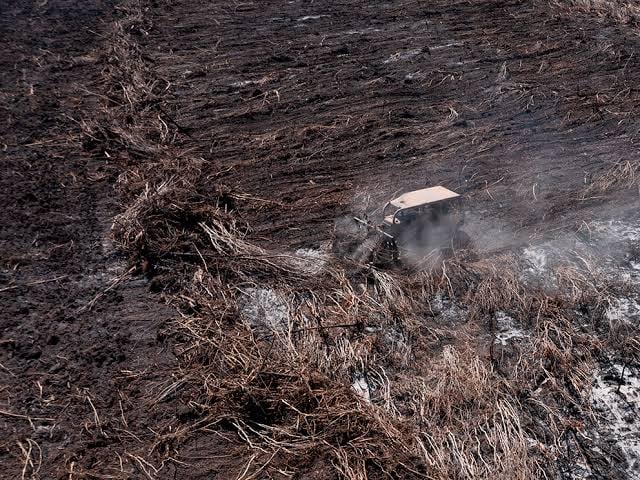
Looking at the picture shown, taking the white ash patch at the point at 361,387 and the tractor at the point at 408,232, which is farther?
the tractor at the point at 408,232

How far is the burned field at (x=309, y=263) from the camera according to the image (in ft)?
23.7

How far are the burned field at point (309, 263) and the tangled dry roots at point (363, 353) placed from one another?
0.03 meters

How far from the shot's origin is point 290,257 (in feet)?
31.7

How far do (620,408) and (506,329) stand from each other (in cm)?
166

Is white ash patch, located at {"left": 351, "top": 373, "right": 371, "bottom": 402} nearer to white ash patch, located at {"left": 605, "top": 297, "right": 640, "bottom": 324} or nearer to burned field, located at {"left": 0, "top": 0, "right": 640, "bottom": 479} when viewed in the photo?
burned field, located at {"left": 0, "top": 0, "right": 640, "bottom": 479}

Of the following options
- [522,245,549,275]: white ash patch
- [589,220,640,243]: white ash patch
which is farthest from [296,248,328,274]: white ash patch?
[589,220,640,243]: white ash patch

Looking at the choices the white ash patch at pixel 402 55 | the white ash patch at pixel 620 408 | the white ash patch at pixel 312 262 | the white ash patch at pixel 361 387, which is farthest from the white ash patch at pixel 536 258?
the white ash patch at pixel 402 55

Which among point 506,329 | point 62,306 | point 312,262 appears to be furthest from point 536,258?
point 62,306

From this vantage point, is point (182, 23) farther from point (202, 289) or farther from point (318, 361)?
point (318, 361)

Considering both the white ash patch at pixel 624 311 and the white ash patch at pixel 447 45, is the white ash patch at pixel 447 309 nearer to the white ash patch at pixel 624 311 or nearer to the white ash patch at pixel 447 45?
the white ash patch at pixel 624 311

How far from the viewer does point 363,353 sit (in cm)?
821

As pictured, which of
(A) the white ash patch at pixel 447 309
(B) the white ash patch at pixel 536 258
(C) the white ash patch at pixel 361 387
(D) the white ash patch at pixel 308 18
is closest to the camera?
(C) the white ash patch at pixel 361 387

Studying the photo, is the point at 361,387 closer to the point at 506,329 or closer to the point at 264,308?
the point at 264,308

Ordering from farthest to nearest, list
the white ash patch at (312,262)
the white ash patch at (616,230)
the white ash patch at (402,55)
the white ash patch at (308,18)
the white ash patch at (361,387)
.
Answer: the white ash patch at (308,18)
the white ash patch at (402,55)
the white ash patch at (616,230)
the white ash patch at (312,262)
the white ash patch at (361,387)
